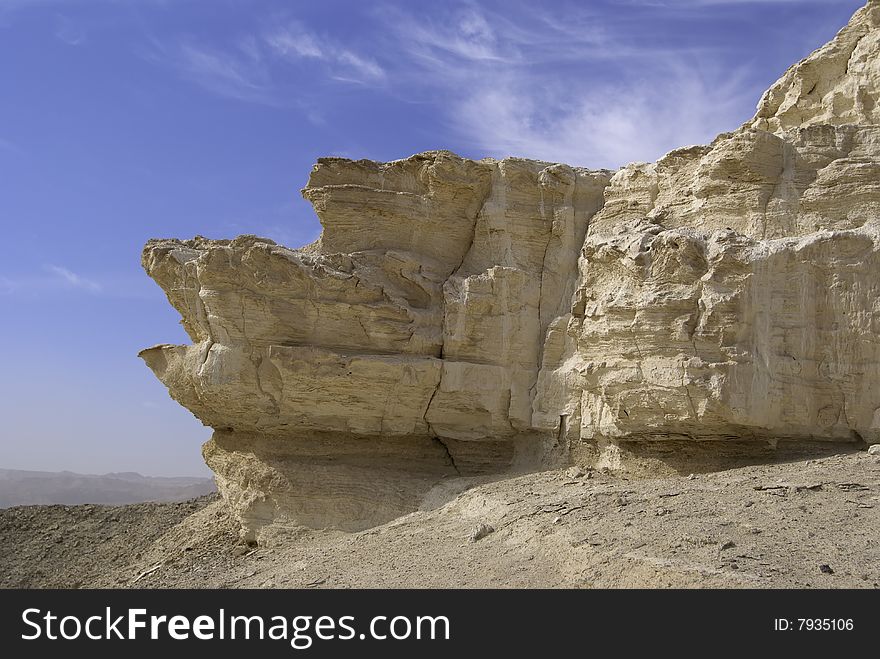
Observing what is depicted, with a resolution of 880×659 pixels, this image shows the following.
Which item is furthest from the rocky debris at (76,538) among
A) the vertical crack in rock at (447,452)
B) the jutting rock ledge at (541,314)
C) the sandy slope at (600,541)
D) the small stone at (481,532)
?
the small stone at (481,532)

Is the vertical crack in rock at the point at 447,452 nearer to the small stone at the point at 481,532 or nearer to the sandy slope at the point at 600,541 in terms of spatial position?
the sandy slope at the point at 600,541

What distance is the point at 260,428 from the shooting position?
13117 mm

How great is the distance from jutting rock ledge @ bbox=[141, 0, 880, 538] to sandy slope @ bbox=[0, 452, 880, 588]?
913 millimetres

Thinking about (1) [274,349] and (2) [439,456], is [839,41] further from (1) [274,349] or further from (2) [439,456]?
(1) [274,349]

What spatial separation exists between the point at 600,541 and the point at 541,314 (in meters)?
5.92

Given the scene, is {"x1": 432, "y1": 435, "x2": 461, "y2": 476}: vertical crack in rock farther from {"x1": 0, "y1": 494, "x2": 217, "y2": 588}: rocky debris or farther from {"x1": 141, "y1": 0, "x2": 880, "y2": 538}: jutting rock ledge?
{"x1": 0, "y1": 494, "x2": 217, "y2": 588}: rocky debris

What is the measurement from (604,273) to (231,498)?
7.55 meters

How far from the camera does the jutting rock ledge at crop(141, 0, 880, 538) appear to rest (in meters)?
10.9

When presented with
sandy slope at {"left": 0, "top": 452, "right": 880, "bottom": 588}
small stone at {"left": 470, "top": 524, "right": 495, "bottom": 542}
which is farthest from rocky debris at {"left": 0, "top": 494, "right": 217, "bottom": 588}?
small stone at {"left": 470, "top": 524, "right": 495, "bottom": 542}

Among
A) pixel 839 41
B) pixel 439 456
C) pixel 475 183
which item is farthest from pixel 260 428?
pixel 839 41

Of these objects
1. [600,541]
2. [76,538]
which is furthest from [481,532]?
[76,538]
